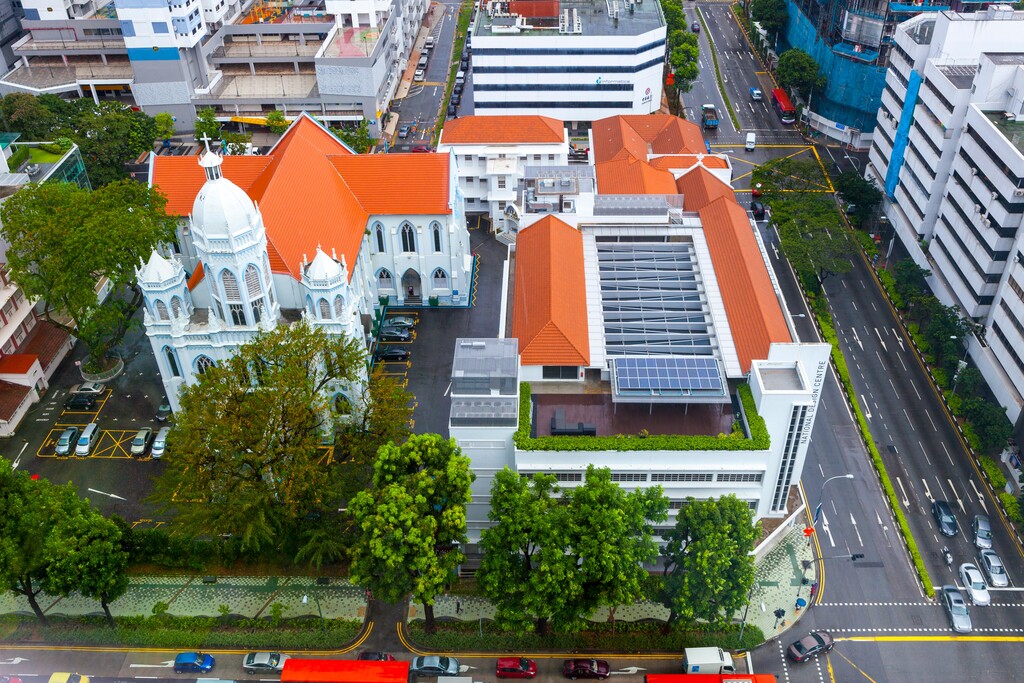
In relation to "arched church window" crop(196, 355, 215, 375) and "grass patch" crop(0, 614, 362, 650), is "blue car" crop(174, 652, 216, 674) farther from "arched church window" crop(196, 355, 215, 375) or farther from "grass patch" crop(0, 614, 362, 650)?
"arched church window" crop(196, 355, 215, 375)

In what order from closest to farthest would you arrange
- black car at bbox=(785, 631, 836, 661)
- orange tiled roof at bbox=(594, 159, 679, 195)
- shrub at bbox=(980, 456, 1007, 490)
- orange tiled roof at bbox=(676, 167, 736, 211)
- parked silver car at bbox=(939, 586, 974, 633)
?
black car at bbox=(785, 631, 836, 661) → parked silver car at bbox=(939, 586, 974, 633) → shrub at bbox=(980, 456, 1007, 490) → orange tiled roof at bbox=(676, 167, 736, 211) → orange tiled roof at bbox=(594, 159, 679, 195)

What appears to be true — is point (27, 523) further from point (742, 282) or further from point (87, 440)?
point (742, 282)

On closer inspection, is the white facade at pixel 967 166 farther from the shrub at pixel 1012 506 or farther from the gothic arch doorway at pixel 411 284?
the gothic arch doorway at pixel 411 284

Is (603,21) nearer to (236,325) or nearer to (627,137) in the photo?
(627,137)

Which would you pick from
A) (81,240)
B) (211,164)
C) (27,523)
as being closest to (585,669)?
(27,523)

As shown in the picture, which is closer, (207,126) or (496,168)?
(496,168)

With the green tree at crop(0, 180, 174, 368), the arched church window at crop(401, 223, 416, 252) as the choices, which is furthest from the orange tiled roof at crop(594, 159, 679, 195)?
the green tree at crop(0, 180, 174, 368)

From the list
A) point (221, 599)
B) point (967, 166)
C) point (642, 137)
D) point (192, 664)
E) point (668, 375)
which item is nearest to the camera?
point (192, 664)
